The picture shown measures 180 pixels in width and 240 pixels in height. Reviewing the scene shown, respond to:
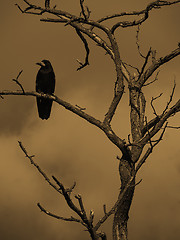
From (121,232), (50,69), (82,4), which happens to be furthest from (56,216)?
(50,69)

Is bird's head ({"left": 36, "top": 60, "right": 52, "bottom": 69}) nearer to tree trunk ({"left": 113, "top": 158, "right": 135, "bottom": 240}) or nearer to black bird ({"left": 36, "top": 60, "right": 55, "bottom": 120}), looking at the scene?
black bird ({"left": 36, "top": 60, "right": 55, "bottom": 120})

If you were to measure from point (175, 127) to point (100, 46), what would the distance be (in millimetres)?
2644

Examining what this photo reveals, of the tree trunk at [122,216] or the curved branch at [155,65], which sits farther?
the curved branch at [155,65]

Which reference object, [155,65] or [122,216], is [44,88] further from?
[122,216]

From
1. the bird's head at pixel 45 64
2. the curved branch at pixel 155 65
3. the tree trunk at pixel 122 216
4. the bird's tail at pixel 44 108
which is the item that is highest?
the bird's head at pixel 45 64

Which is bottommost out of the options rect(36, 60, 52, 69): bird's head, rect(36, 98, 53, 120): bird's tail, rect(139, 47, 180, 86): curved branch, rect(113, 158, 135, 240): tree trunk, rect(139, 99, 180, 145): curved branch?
rect(113, 158, 135, 240): tree trunk

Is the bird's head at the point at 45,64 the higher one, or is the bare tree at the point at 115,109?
the bird's head at the point at 45,64

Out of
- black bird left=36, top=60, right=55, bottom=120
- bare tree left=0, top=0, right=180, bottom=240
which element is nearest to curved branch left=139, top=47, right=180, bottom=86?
bare tree left=0, top=0, right=180, bottom=240

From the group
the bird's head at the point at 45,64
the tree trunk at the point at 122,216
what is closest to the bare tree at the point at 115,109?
the tree trunk at the point at 122,216

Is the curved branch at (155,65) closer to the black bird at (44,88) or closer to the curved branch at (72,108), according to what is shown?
the curved branch at (72,108)

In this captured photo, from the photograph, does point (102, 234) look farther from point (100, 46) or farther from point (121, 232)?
point (100, 46)

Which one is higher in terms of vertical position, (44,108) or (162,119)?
(44,108)

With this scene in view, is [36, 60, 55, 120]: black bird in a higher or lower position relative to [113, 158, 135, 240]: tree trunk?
→ higher

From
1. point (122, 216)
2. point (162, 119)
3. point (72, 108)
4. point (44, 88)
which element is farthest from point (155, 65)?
point (44, 88)
